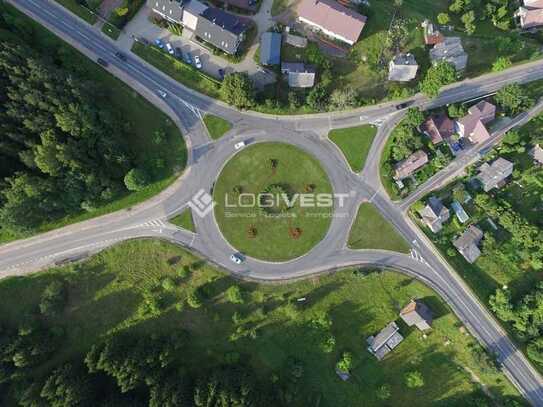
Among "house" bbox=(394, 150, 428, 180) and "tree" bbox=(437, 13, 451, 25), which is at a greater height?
"tree" bbox=(437, 13, 451, 25)

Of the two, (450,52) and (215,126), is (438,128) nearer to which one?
(450,52)

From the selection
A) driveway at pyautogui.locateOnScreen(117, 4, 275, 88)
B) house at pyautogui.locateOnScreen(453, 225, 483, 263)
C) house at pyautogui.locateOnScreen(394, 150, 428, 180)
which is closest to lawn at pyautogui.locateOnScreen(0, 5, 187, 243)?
driveway at pyautogui.locateOnScreen(117, 4, 275, 88)

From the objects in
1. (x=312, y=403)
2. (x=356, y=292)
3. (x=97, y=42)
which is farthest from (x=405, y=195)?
(x=97, y=42)

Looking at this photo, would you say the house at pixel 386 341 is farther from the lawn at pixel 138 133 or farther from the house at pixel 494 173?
the lawn at pixel 138 133

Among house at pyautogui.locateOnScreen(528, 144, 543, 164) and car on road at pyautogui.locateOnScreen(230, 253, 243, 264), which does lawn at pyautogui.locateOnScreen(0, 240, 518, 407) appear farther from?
house at pyautogui.locateOnScreen(528, 144, 543, 164)

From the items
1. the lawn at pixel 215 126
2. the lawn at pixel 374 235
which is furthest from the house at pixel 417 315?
the lawn at pixel 215 126

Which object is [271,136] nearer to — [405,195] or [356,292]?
[405,195]
